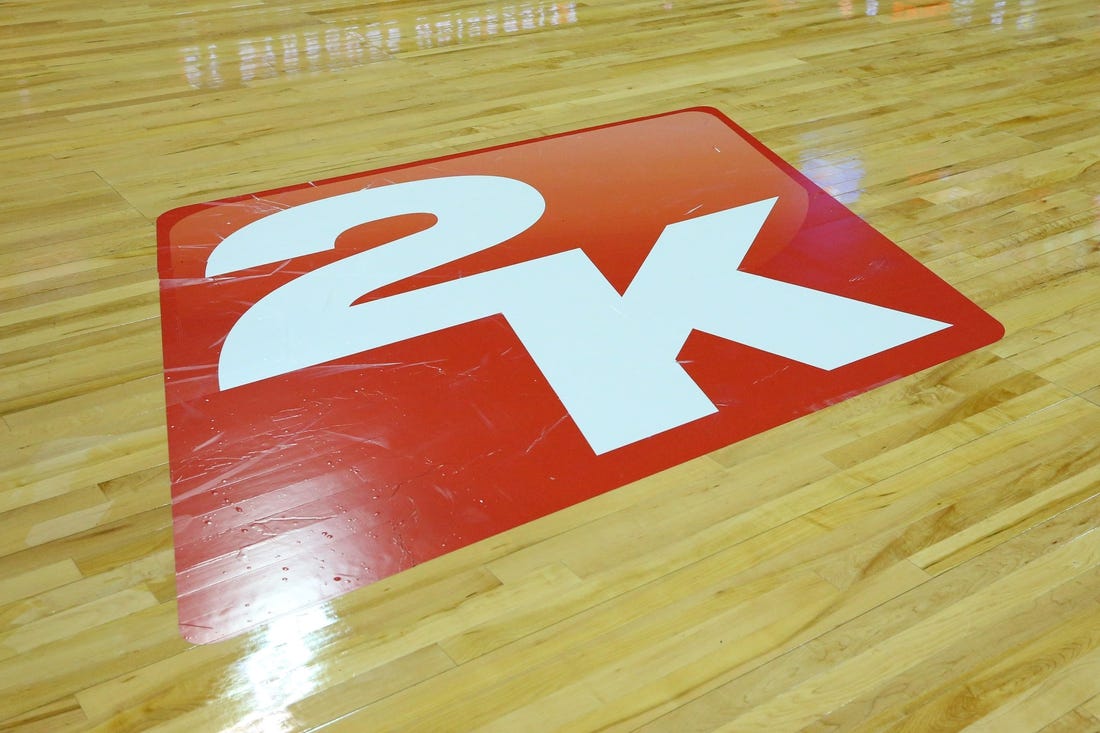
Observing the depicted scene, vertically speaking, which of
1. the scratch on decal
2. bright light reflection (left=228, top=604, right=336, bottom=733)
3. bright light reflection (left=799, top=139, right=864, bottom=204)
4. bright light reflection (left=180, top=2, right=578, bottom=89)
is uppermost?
bright light reflection (left=180, top=2, right=578, bottom=89)

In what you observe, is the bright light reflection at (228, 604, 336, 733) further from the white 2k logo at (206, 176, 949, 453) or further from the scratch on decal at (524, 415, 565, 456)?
the white 2k logo at (206, 176, 949, 453)

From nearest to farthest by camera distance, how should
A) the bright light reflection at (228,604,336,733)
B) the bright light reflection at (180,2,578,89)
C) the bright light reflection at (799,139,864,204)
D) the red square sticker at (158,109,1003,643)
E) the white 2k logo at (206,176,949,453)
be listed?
the bright light reflection at (228,604,336,733) < the red square sticker at (158,109,1003,643) < the white 2k logo at (206,176,949,453) < the bright light reflection at (799,139,864,204) < the bright light reflection at (180,2,578,89)

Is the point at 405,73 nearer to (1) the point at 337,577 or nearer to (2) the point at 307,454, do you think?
(2) the point at 307,454

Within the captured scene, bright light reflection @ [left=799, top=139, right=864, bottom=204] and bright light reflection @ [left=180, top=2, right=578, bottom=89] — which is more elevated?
bright light reflection @ [left=180, top=2, right=578, bottom=89]

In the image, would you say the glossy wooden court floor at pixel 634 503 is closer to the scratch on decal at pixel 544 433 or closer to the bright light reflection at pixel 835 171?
the bright light reflection at pixel 835 171

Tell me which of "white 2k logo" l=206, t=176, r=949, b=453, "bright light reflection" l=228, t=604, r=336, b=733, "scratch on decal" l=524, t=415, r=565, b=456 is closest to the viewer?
"bright light reflection" l=228, t=604, r=336, b=733

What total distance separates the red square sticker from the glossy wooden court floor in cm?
7

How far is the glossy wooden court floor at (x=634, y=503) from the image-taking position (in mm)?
1501

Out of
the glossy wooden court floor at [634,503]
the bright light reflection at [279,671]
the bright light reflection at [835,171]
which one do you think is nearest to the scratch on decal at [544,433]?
the glossy wooden court floor at [634,503]

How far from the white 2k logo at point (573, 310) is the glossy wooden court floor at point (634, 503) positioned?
0.63 feet

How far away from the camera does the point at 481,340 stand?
7.50 ft

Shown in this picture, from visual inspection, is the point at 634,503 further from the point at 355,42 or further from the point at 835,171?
the point at 355,42

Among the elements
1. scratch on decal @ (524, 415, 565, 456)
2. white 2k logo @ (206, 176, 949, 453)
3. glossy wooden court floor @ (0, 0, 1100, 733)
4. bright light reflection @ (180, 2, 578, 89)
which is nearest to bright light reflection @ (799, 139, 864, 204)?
glossy wooden court floor @ (0, 0, 1100, 733)

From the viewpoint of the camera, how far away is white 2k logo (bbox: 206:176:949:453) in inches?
85.4
